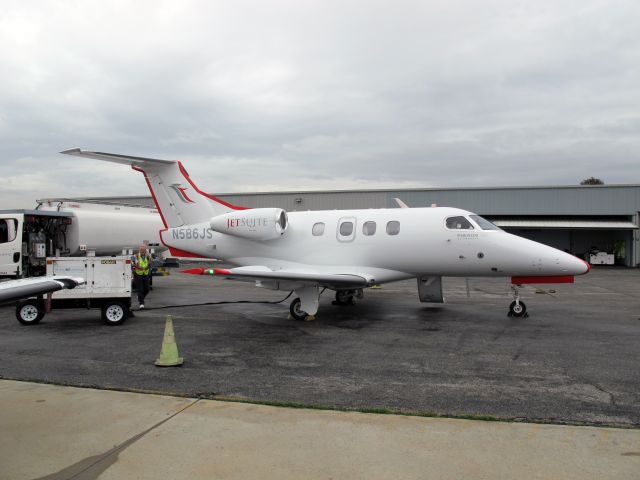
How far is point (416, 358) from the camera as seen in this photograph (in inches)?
304

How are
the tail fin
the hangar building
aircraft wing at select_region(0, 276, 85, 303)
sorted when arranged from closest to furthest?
aircraft wing at select_region(0, 276, 85, 303), the tail fin, the hangar building

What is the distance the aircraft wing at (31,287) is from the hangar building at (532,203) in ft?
101

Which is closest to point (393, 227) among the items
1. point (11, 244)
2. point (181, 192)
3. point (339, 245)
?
point (339, 245)

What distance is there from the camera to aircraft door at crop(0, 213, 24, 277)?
49.6 ft

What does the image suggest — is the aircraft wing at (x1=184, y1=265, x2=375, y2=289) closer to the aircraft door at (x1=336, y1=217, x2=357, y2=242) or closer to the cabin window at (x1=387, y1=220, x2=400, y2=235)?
the aircraft door at (x1=336, y1=217, x2=357, y2=242)

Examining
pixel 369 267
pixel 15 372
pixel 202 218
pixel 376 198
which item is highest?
pixel 376 198

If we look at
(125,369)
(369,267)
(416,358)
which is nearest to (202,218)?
(369,267)

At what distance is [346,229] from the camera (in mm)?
12438

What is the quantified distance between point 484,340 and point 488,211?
2822 cm

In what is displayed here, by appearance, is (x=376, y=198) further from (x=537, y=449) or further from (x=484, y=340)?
(x=537, y=449)

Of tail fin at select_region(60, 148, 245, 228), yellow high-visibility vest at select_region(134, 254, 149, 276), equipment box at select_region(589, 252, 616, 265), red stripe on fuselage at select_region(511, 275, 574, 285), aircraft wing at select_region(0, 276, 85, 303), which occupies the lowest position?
equipment box at select_region(589, 252, 616, 265)

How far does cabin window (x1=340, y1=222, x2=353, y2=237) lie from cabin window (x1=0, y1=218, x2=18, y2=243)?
10313 millimetres

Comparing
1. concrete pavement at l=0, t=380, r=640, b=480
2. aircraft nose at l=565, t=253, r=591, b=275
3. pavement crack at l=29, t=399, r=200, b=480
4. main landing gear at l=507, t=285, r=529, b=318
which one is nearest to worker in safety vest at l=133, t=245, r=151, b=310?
concrete pavement at l=0, t=380, r=640, b=480

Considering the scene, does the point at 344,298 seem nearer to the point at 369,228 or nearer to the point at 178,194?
the point at 369,228
